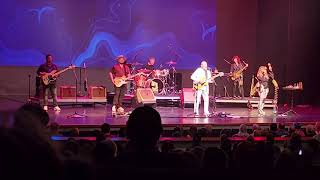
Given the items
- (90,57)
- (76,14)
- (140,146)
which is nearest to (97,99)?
(90,57)

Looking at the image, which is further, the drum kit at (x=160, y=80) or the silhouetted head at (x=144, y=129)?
the drum kit at (x=160, y=80)

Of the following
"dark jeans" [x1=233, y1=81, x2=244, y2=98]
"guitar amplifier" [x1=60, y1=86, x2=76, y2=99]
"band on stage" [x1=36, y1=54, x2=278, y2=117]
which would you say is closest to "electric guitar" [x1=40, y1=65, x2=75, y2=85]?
"band on stage" [x1=36, y1=54, x2=278, y2=117]

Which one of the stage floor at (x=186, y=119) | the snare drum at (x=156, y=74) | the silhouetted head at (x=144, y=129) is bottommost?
the stage floor at (x=186, y=119)

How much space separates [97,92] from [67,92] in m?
1.09

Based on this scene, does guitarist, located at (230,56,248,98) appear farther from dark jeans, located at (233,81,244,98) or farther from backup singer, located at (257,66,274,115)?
backup singer, located at (257,66,274,115)

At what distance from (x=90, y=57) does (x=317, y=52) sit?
9.23m

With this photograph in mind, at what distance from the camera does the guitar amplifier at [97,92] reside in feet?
58.6

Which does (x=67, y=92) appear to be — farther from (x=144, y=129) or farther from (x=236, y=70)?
(x=144, y=129)

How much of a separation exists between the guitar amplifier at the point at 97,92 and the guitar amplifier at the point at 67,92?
0.63 m

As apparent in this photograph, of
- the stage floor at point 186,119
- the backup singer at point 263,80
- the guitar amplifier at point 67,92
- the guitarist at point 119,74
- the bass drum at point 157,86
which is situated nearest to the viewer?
the stage floor at point 186,119

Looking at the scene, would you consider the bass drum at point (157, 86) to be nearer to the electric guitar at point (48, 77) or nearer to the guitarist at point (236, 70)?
the guitarist at point (236, 70)

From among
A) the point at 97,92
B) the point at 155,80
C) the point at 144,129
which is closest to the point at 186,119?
the point at 97,92

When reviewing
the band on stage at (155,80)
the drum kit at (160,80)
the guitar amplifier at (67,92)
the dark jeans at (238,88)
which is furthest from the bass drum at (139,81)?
the dark jeans at (238,88)

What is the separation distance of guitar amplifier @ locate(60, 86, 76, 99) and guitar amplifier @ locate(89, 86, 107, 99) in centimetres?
63
